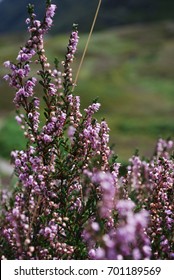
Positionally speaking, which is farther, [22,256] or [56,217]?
[56,217]

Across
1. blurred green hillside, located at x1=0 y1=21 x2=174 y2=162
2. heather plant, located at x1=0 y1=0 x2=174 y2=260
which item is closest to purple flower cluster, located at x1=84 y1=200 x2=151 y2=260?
heather plant, located at x1=0 y1=0 x2=174 y2=260

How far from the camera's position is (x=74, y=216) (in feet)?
16.8

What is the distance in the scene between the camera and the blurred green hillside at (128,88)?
1618 inches

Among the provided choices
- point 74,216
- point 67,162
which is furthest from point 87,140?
point 74,216

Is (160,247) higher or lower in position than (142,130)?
lower

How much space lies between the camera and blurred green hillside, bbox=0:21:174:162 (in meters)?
41.1

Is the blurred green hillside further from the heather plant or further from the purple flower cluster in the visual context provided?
the purple flower cluster

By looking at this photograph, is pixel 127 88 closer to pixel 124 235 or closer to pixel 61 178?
pixel 61 178

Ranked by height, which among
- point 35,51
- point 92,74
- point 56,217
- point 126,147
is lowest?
point 56,217

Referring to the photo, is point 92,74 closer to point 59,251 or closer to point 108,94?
point 108,94

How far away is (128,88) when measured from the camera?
241ft

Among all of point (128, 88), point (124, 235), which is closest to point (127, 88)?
point (128, 88)

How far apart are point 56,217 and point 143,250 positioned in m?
1.23

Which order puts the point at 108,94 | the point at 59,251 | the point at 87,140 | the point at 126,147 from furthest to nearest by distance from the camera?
the point at 108,94 < the point at 126,147 < the point at 87,140 < the point at 59,251
